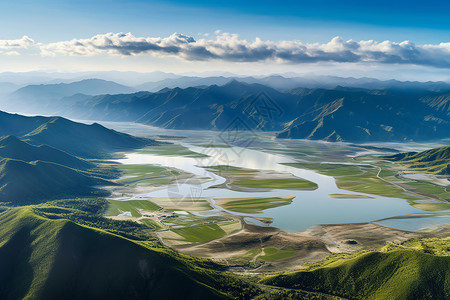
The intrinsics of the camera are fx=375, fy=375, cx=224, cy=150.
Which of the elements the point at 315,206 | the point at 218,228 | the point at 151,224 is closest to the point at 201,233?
the point at 218,228

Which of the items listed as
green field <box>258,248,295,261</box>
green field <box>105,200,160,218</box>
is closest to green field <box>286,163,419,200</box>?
green field <box>258,248,295,261</box>

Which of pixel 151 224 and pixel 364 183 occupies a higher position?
pixel 364 183

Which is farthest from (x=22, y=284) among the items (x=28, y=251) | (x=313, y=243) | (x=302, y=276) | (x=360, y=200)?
(x=360, y=200)

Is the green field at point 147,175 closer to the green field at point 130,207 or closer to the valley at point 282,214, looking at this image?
the valley at point 282,214

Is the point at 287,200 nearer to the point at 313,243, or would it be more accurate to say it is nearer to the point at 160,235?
the point at 313,243

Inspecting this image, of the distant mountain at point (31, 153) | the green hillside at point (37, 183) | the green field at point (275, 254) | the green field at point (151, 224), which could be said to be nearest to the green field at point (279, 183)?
the green field at point (151, 224)

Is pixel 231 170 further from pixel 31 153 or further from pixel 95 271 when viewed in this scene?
pixel 95 271
